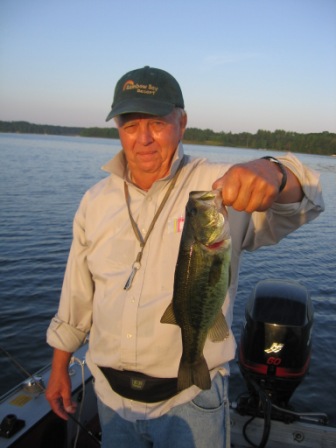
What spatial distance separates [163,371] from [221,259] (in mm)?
871

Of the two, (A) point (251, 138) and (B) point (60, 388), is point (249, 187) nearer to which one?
(B) point (60, 388)

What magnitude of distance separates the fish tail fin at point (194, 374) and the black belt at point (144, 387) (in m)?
0.16

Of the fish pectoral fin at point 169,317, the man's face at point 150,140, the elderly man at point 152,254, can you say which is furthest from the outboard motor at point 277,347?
the man's face at point 150,140

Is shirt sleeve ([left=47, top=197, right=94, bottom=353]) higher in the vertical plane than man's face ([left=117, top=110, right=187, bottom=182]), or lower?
lower

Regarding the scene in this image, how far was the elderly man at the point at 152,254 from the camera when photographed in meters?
2.45

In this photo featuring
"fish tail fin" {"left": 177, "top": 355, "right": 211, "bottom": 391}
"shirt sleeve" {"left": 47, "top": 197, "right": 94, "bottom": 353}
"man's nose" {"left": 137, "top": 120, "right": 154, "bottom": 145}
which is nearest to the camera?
"fish tail fin" {"left": 177, "top": 355, "right": 211, "bottom": 391}

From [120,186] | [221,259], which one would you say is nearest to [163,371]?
[221,259]

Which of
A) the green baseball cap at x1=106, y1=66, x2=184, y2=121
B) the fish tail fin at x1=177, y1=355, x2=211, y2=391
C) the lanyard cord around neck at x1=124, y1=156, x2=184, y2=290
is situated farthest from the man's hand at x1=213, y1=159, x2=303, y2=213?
the fish tail fin at x1=177, y1=355, x2=211, y2=391

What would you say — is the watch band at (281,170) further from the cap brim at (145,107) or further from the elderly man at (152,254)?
the cap brim at (145,107)

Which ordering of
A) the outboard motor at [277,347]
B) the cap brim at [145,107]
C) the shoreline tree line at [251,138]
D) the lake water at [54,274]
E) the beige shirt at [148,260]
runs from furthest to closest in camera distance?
1. the shoreline tree line at [251,138]
2. the lake water at [54,274]
3. the outboard motor at [277,347]
4. the cap brim at [145,107]
5. the beige shirt at [148,260]

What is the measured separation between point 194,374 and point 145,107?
5.63 feet

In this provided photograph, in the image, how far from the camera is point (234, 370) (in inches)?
297

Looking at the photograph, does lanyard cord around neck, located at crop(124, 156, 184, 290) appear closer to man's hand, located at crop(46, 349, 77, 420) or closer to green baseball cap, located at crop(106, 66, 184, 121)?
green baseball cap, located at crop(106, 66, 184, 121)

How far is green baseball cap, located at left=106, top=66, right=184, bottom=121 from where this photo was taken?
2.58 meters
